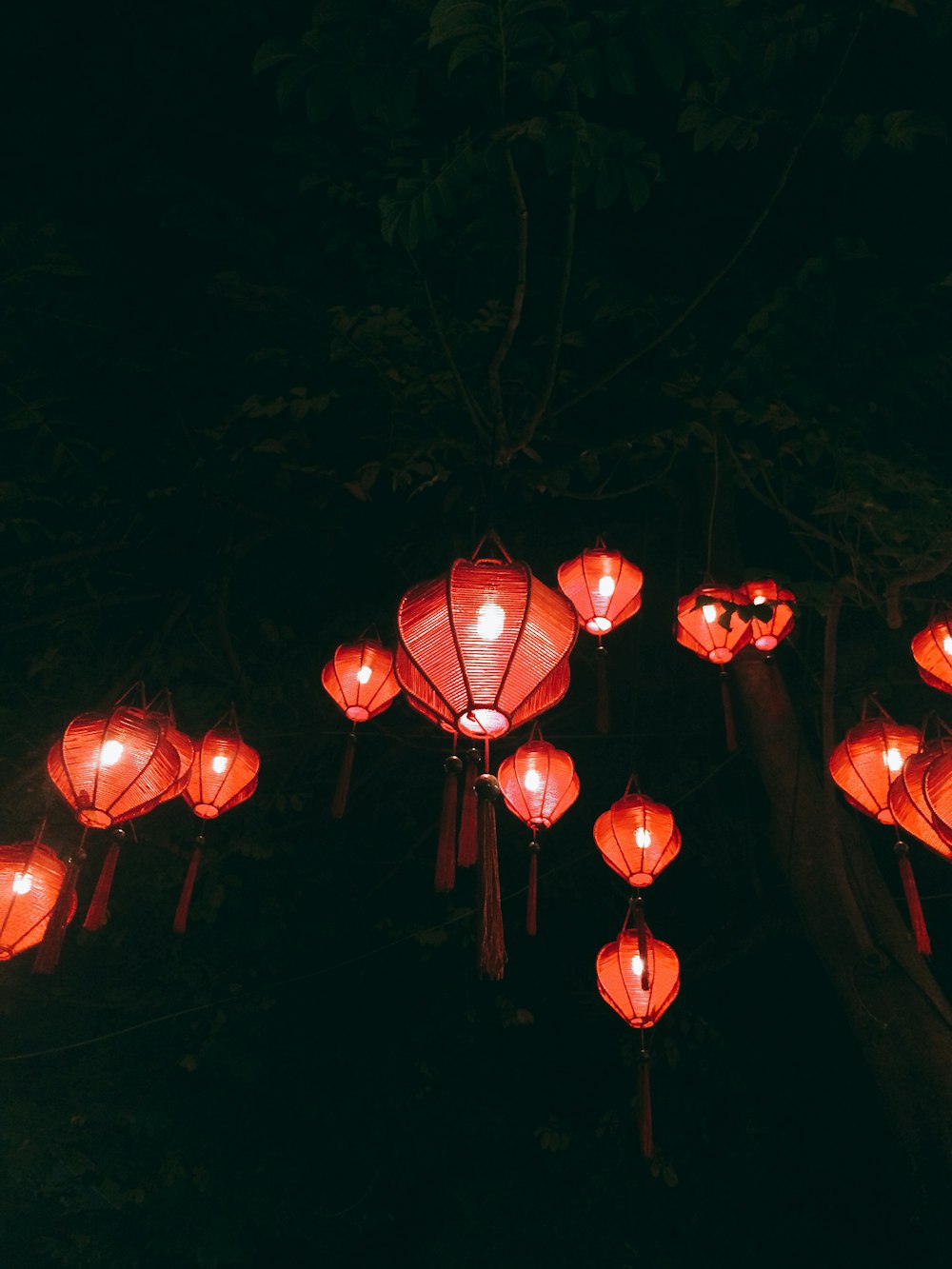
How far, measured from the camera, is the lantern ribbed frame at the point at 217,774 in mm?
4691

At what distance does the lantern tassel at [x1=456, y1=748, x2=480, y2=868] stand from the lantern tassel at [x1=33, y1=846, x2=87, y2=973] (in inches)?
65.6

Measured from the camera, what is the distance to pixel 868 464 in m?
4.90

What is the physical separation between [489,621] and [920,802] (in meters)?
1.99

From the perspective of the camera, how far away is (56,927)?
3.53m

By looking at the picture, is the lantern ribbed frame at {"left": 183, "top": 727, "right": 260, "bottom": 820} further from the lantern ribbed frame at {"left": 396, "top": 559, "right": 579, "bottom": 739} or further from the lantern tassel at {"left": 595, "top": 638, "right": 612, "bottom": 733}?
the lantern ribbed frame at {"left": 396, "top": 559, "right": 579, "bottom": 739}

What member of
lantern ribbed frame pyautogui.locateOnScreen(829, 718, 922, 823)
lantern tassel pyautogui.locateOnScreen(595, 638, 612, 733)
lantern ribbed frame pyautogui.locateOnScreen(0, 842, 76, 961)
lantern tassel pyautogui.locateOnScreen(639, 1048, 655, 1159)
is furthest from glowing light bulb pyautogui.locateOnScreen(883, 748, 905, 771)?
lantern ribbed frame pyautogui.locateOnScreen(0, 842, 76, 961)

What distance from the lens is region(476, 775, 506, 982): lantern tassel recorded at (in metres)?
2.68

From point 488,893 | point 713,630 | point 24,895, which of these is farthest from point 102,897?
point 713,630

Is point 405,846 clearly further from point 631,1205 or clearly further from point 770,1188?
point 770,1188

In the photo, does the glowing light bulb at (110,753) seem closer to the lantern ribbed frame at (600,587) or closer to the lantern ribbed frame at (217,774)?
the lantern ribbed frame at (217,774)

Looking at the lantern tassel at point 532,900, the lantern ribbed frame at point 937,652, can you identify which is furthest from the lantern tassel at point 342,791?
the lantern ribbed frame at point 937,652

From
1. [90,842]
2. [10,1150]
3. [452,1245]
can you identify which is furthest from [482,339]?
[10,1150]

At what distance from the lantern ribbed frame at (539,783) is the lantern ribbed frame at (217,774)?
145 centimetres

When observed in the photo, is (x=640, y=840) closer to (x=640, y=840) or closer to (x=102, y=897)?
(x=640, y=840)
